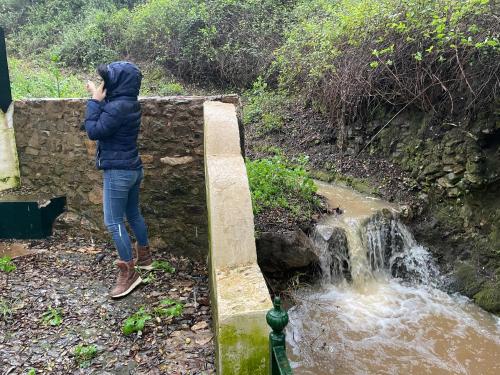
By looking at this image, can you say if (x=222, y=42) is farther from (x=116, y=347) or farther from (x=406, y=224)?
(x=116, y=347)

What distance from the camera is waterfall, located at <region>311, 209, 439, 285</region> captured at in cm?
586

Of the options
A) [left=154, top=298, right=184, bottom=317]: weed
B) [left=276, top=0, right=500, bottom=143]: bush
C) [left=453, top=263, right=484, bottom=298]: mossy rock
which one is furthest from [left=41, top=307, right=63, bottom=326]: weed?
[left=276, top=0, right=500, bottom=143]: bush

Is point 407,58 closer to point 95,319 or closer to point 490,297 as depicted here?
point 490,297

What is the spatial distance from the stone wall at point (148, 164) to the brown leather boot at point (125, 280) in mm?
860

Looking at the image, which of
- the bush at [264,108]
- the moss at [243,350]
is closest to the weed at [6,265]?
the moss at [243,350]

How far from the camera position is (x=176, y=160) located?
452cm

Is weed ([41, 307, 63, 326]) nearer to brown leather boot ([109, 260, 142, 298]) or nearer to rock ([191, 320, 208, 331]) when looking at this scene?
brown leather boot ([109, 260, 142, 298])

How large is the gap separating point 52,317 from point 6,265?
3.63ft

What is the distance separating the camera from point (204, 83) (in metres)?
13.1

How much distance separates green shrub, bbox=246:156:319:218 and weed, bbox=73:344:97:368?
3.17 m

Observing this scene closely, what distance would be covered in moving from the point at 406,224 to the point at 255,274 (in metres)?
4.39

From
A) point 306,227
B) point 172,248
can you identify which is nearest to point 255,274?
point 172,248

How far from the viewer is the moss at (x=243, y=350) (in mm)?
2434

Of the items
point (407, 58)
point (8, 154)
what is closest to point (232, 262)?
point (8, 154)
